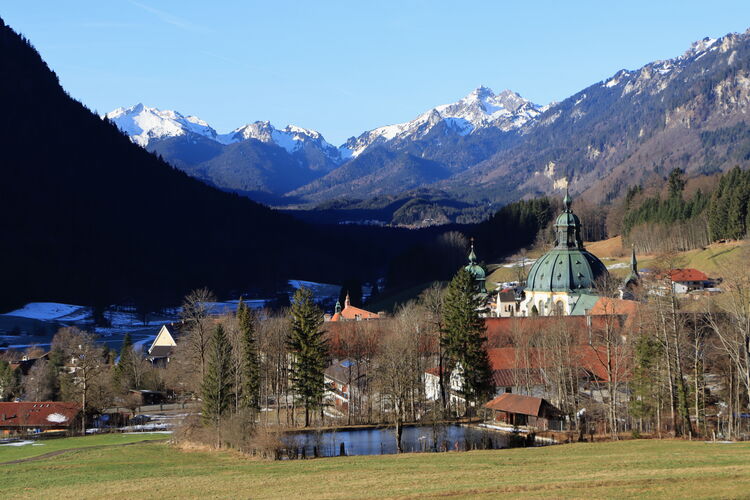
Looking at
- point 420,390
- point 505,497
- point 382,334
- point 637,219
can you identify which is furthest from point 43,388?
point 637,219

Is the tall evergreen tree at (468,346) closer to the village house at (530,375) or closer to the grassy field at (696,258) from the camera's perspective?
the village house at (530,375)

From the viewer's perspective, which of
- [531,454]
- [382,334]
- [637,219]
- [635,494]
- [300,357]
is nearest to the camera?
[635,494]

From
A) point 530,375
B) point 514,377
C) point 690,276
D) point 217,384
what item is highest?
point 690,276

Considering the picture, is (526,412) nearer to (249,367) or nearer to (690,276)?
(249,367)

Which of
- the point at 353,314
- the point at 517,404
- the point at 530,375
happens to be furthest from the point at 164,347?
the point at 517,404

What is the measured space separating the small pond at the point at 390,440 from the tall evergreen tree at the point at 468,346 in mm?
4660

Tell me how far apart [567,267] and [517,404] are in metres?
59.2

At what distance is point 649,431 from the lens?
60594 millimetres

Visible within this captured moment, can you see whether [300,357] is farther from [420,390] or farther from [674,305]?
[674,305]

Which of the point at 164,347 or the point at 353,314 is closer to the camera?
the point at 164,347

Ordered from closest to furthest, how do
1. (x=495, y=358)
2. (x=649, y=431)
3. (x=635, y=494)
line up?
(x=635, y=494)
(x=649, y=431)
(x=495, y=358)

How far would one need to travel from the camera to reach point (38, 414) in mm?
82500

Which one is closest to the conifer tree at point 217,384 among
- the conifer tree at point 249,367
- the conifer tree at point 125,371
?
the conifer tree at point 249,367

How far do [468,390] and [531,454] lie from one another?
24.7 metres
